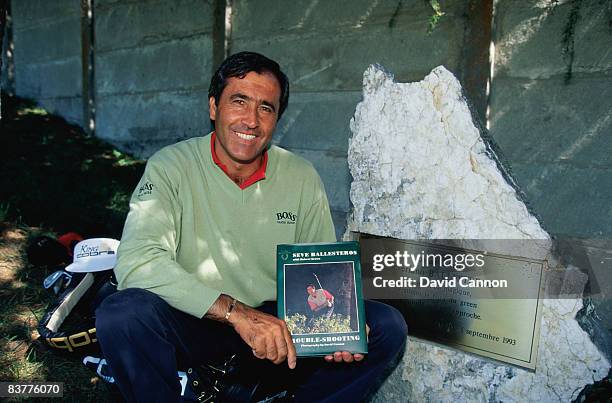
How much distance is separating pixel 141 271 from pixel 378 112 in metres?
1.37

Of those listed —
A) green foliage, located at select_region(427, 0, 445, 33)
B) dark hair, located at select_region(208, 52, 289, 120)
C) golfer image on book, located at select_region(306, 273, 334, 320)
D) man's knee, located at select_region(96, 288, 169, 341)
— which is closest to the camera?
man's knee, located at select_region(96, 288, 169, 341)

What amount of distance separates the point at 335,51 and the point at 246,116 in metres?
2.60

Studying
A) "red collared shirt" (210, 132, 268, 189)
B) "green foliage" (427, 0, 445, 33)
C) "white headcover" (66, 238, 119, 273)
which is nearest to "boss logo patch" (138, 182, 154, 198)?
"red collared shirt" (210, 132, 268, 189)

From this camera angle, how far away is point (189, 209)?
2.49 metres

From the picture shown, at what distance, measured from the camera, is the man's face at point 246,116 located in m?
2.63

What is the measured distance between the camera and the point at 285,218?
2695 mm

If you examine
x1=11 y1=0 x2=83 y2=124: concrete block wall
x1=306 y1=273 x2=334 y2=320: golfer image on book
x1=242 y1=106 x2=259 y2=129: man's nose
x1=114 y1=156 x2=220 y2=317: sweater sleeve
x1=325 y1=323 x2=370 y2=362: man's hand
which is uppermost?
x1=11 y1=0 x2=83 y2=124: concrete block wall

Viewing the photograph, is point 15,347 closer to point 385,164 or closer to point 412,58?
point 385,164

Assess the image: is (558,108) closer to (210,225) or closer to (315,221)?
(315,221)

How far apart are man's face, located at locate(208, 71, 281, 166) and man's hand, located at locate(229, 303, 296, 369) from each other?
30.7 inches

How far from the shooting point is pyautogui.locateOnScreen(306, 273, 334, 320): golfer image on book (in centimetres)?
236

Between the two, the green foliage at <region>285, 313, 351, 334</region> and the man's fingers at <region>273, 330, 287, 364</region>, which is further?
the green foliage at <region>285, 313, 351, 334</region>

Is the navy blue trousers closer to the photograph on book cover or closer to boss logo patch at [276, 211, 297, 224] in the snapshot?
the photograph on book cover

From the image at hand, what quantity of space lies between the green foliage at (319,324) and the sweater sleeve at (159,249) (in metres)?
0.35
